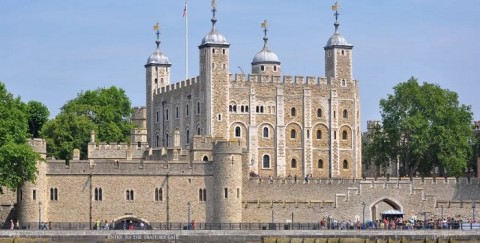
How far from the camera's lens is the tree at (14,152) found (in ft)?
313

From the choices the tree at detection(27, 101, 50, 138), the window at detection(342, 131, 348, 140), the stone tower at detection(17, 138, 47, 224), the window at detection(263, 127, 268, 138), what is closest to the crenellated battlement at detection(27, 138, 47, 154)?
the stone tower at detection(17, 138, 47, 224)

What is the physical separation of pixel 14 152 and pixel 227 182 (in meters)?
13.9

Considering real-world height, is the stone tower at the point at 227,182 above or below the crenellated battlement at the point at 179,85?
below

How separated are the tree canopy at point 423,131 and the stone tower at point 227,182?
25.3 metres

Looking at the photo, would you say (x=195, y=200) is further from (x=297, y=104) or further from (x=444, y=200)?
(x=297, y=104)

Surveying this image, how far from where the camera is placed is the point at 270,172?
12619 cm

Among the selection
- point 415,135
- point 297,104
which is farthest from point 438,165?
point 297,104

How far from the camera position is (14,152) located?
95.1 metres

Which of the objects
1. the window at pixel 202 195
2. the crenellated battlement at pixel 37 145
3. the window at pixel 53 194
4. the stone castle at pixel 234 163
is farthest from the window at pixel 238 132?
the window at pixel 53 194

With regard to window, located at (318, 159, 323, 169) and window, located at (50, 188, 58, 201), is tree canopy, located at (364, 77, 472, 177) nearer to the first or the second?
window, located at (318, 159, 323, 169)

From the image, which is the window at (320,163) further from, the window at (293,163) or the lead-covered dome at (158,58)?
the lead-covered dome at (158,58)

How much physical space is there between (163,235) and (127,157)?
58.2 ft

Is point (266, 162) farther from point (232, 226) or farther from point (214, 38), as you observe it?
point (232, 226)

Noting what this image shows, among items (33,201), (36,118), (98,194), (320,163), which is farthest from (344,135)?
(33,201)
